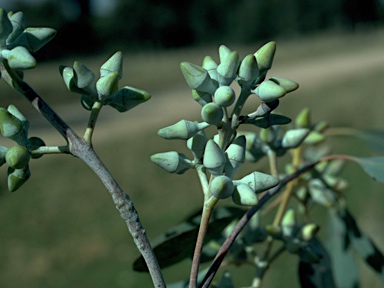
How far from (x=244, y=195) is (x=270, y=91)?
0.29 ft

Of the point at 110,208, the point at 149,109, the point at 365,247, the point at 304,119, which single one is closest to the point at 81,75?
the point at 304,119

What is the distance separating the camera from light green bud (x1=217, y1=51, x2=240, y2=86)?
0.51 m

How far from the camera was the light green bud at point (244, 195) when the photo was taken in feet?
1.61

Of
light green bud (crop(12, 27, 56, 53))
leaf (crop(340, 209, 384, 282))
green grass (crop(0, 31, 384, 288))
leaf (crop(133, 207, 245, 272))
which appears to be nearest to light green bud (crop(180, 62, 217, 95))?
light green bud (crop(12, 27, 56, 53))

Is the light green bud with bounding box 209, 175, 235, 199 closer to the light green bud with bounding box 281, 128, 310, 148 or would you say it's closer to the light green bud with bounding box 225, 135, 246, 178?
the light green bud with bounding box 225, 135, 246, 178

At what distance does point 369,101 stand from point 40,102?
9.45 meters

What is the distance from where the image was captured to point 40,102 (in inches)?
19.2

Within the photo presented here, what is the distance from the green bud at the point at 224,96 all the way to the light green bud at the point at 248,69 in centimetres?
2

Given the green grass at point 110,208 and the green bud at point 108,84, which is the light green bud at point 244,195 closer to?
the green bud at point 108,84

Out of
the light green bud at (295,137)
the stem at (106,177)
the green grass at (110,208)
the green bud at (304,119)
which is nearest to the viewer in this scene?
the stem at (106,177)

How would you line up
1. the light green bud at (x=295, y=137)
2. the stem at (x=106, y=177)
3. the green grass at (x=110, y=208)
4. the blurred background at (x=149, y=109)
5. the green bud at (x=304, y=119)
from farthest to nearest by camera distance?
1. the blurred background at (x=149, y=109)
2. the green grass at (x=110, y=208)
3. the green bud at (x=304, y=119)
4. the light green bud at (x=295, y=137)
5. the stem at (x=106, y=177)

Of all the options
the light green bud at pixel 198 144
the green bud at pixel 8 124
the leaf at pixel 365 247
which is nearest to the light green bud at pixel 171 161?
the light green bud at pixel 198 144

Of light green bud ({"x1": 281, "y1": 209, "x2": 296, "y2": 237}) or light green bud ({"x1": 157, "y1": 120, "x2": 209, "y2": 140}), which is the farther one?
light green bud ({"x1": 281, "y1": 209, "x2": 296, "y2": 237})

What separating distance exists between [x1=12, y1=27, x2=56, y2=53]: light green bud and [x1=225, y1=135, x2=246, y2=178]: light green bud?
7.0 inches
